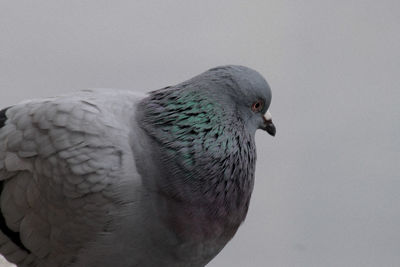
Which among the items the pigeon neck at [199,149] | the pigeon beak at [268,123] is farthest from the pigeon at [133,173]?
the pigeon beak at [268,123]

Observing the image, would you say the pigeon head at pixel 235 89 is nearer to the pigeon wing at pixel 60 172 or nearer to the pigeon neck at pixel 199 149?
the pigeon neck at pixel 199 149

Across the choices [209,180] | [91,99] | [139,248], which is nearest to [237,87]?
[209,180]

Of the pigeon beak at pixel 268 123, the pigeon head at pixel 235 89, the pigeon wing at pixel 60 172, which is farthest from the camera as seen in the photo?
the pigeon beak at pixel 268 123

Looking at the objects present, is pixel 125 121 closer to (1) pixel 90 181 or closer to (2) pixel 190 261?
(1) pixel 90 181

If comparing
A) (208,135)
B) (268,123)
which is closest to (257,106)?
(268,123)

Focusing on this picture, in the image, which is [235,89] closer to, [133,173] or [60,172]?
[133,173]

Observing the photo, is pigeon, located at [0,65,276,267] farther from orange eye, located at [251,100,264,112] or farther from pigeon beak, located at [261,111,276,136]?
pigeon beak, located at [261,111,276,136]

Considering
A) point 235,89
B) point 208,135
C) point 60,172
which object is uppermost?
point 235,89
